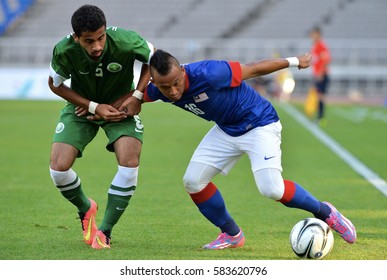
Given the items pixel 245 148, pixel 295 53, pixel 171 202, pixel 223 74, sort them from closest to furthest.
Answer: pixel 223 74, pixel 245 148, pixel 171 202, pixel 295 53

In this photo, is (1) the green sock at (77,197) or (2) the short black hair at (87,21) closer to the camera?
(2) the short black hair at (87,21)

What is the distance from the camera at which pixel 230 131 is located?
7.63 metres

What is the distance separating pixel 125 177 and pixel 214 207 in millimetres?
824

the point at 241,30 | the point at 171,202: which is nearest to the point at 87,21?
the point at 171,202

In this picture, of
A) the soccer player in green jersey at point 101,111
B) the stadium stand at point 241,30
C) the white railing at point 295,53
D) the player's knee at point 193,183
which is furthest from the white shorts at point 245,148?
the stadium stand at point 241,30

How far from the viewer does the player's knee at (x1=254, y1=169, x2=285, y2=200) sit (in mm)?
7352

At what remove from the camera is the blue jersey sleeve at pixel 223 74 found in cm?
730

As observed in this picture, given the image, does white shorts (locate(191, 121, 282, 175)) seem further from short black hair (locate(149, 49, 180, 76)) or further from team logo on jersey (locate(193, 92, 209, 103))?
short black hair (locate(149, 49, 180, 76))

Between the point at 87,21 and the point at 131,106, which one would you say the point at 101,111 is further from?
the point at 87,21

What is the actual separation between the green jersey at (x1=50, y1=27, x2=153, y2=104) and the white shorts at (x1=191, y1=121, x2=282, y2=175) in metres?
0.95

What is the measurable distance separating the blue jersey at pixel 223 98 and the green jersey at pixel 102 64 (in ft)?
1.13

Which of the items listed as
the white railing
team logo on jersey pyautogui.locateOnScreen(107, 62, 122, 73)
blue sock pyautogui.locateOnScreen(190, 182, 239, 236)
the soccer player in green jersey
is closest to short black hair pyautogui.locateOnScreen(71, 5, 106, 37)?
the soccer player in green jersey

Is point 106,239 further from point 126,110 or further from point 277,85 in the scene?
point 277,85

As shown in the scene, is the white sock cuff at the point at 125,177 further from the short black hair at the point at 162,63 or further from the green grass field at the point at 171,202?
the short black hair at the point at 162,63
